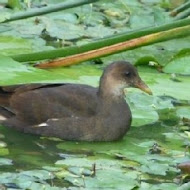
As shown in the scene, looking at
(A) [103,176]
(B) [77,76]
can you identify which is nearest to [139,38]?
(B) [77,76]

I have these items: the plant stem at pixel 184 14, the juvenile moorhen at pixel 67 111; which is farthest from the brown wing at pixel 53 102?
the plant stem at pixel 184 14

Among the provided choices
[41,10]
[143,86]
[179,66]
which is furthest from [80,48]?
[179,66]

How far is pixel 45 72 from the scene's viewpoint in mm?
8055

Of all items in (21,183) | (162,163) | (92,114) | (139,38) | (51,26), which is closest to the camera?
(21,183)

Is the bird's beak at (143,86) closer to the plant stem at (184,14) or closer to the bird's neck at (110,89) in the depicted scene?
the bird's neck at (110,89)

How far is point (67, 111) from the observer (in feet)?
24.5

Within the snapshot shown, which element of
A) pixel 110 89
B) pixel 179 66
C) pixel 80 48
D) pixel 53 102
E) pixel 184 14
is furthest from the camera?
pixel 184 14

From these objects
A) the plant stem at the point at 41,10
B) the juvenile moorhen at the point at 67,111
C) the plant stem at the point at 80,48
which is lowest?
the juvenile moorhen at the point at 67,111

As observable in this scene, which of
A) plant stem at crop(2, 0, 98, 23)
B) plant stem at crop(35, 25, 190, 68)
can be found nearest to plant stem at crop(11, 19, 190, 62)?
plant stem at crop(35, 25, 190, 68)

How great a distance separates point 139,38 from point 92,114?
807 millimetres

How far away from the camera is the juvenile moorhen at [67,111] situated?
739cm

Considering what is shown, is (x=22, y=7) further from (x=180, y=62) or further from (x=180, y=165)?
(x=180, y=165)

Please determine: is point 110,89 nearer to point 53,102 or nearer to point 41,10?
point 53,102

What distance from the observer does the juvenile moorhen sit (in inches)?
291
